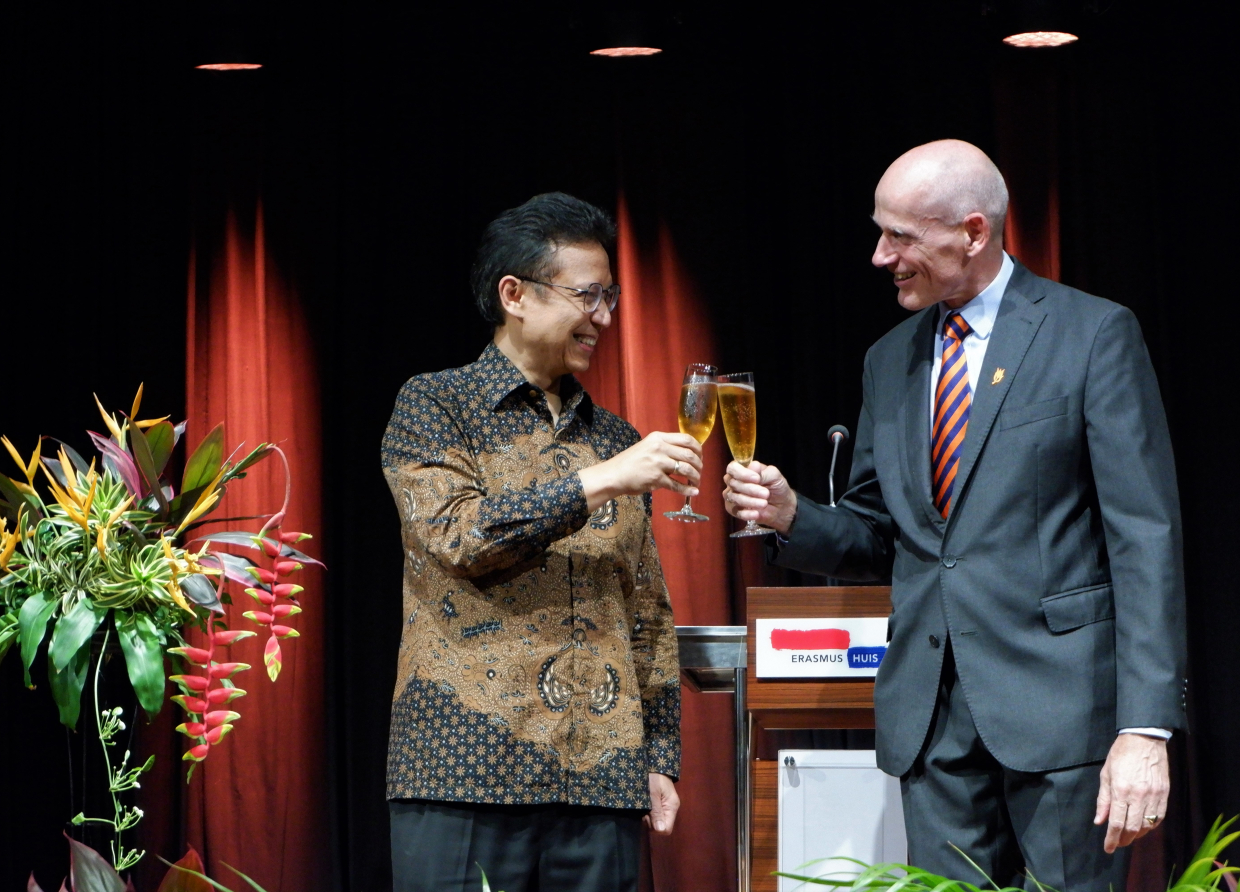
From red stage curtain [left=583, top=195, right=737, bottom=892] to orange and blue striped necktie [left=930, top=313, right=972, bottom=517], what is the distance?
6.89ft

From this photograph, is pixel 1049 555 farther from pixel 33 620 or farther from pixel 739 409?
pixel 33 620

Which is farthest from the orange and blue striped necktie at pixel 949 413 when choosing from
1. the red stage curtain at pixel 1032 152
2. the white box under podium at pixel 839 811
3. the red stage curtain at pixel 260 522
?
the red stage curtain at pixel 260 522

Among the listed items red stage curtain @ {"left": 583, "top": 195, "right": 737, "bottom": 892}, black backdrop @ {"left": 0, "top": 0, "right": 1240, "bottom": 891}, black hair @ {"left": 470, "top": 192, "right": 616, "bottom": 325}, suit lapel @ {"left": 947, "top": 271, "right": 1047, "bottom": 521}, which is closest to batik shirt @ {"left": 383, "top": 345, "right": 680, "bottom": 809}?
black hair @ {"left": 470, "top": 192, "right": 616, "bottom": 325}

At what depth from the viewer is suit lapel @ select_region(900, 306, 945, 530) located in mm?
2115

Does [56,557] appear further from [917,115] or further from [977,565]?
[917,115]

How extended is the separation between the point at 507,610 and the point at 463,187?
252 centimetres

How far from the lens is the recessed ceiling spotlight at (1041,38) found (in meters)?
3.99

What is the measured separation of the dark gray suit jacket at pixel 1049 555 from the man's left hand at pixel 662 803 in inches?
14.5

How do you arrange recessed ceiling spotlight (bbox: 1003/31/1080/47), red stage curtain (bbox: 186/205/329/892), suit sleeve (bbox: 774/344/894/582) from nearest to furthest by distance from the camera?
suit sleeve (bbox: 774/344/894/582)
recessed ceiling spotlight (bbox: 1003/31/1080/47)
red stage curtain (bbox: 186/205/329/892)

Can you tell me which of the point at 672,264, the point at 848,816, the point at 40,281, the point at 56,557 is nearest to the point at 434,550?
the point at 56,557

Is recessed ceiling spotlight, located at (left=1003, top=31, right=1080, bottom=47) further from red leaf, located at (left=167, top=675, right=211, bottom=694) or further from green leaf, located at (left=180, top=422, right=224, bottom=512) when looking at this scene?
red leaf, located at (left=167, top=675, right=211, bottom=694)

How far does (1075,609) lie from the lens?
1.98 m

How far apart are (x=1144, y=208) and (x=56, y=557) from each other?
3.34 meters

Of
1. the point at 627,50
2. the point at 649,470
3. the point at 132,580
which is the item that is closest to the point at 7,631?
the point at 132,580
